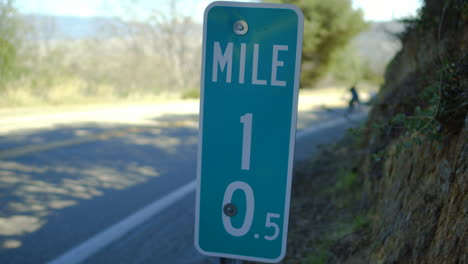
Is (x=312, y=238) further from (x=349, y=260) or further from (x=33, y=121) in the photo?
(x=33, y=121)

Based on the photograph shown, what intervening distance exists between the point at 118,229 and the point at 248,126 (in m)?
2.91

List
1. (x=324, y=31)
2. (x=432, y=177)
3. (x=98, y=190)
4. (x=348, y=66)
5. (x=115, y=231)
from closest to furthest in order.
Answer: (x=432, y=177) < (x=115, y=231) < (x=98, y=190) < (x=324, y=31) < (x=348, y=66)

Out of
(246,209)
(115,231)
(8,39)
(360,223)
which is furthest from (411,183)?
(8,39)

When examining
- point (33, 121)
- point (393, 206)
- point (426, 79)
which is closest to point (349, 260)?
point (393, 206)

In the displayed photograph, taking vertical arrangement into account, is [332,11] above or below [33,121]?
above

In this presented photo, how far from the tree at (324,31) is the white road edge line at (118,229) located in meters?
24.3

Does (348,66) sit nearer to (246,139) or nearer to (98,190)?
(98,190)

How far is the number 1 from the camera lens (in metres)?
1.48

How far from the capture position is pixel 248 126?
1.48 meters

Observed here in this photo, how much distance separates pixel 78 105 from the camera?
1470cm

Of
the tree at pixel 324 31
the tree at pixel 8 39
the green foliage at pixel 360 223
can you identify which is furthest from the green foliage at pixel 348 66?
the green foliage at pixel 360 223

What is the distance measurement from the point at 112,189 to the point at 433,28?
4144 millimetres

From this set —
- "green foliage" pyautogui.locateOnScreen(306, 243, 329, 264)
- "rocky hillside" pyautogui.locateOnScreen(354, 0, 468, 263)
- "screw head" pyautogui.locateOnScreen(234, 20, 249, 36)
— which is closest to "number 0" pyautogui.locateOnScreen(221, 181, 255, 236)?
"screw head" pyautogui.locateOnScreen(234, 20, 249, 36)

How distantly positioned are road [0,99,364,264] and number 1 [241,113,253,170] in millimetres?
2106
